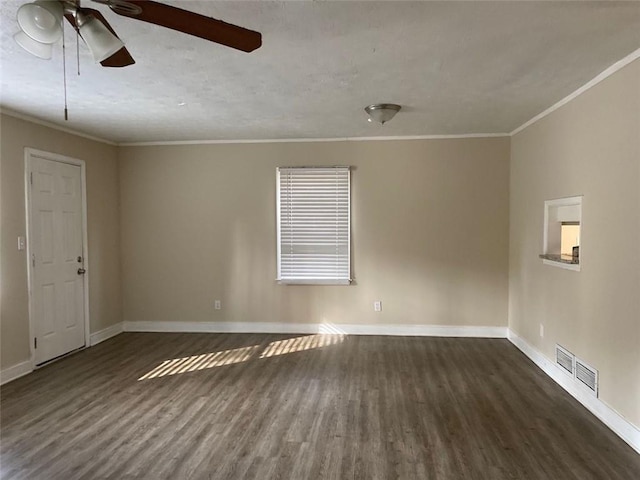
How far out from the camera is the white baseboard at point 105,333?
16.5 feet

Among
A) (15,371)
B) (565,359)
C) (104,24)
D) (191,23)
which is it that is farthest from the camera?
A: (15,371)

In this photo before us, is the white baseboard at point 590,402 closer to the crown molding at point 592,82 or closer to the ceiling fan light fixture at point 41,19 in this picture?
the crown molding at point 592,82

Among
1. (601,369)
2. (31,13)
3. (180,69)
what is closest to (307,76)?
(180,69)

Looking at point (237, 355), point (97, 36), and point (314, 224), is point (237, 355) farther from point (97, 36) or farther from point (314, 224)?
point (97, 36)

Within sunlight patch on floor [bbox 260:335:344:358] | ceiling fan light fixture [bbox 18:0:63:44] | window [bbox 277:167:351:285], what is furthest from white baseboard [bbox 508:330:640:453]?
ceiling fan light fixture [bbox 18:0:63:44]

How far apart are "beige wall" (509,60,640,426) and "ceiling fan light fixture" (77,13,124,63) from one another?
2.93 metres

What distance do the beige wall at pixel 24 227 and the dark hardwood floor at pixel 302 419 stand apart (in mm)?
565

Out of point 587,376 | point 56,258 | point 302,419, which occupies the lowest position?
point 302,419

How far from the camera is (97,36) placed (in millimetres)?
1666

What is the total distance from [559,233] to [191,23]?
147 inches

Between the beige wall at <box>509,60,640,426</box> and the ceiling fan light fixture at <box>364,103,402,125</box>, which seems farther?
the ceiling fan light fixture at <box>364,103,402,125</box>

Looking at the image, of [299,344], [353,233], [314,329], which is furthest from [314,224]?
[299,344]

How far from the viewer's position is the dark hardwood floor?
2.49 metres

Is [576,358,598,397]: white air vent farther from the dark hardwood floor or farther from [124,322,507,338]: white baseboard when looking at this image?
[124,322,507,338]: white baseboard
